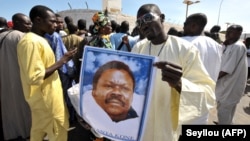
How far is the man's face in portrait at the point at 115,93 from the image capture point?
142cm

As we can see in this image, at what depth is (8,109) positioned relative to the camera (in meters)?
3.46

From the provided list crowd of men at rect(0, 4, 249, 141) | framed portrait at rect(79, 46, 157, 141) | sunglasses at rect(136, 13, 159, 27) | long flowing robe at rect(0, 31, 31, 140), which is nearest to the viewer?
framed portrait at rect(79, 46, 157, 141)

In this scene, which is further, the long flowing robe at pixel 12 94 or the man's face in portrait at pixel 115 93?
the long flowing robe at pixel 12 94

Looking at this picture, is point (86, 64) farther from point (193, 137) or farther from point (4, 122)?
point (4, 122)

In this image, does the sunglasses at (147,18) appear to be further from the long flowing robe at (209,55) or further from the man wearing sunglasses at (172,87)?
the long flowing robe at (209,55)

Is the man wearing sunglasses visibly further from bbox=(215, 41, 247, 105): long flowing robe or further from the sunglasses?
bbox=(215, 41, 247, 105): long flowing robe

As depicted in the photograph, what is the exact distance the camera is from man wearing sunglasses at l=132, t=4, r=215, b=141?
1468 millimetres

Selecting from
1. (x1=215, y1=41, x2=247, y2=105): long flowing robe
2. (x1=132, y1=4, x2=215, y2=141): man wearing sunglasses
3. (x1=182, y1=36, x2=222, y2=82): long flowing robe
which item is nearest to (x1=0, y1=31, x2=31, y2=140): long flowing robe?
(x1=132, y1=4, x2=215, y2=141): man wearing sunglasses

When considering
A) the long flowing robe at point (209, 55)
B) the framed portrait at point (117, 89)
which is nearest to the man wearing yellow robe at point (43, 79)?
the framed portrait at point (117, 89)

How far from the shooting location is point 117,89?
144 cm
